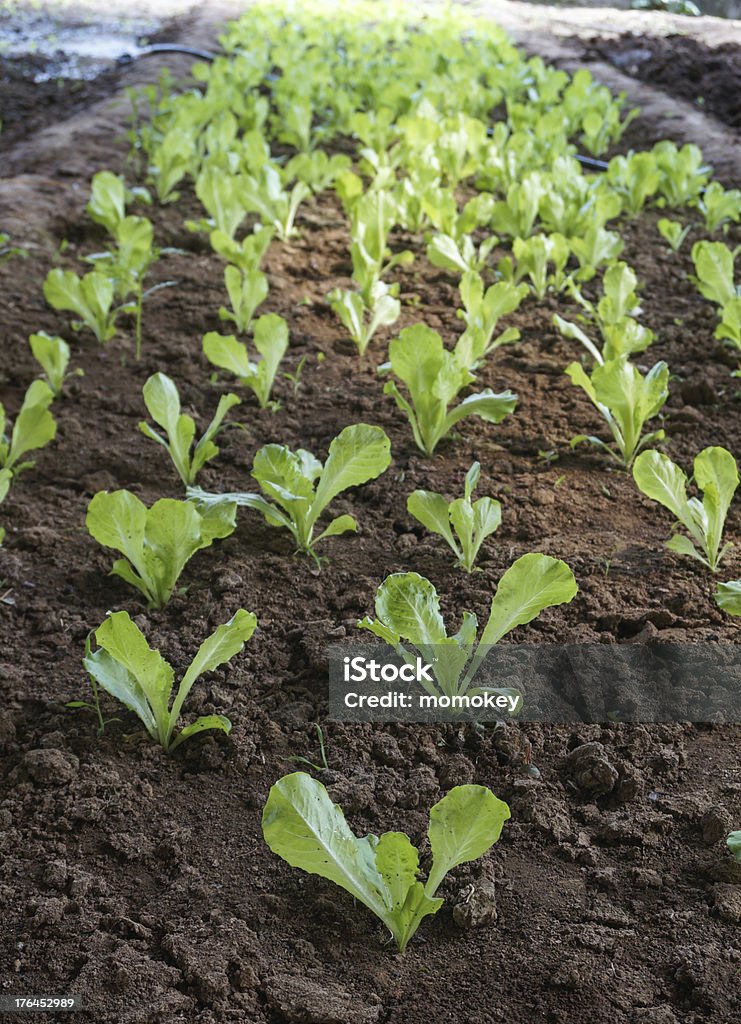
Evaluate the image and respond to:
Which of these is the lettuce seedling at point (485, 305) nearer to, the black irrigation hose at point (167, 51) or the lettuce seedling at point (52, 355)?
the lettuce seedling at point (52, 355)

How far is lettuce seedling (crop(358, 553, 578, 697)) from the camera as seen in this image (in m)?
1.75

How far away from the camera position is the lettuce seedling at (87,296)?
10.6ft

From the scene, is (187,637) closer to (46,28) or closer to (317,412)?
(317,412)

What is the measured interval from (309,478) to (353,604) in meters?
0.33

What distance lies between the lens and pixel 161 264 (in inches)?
164

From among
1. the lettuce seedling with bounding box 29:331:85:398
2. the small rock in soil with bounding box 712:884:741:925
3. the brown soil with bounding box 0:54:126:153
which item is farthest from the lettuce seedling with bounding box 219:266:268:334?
the brown soil with bounding box 0:54:126:153

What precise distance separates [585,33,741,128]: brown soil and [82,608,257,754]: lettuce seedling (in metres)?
6.48

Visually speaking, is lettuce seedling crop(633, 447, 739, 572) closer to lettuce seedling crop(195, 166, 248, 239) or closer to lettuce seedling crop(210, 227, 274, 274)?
lettuce seedling crop(210, 227, 274, 274)

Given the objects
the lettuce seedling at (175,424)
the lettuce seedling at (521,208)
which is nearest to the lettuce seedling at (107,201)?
the lettuce seedling at (521,208)

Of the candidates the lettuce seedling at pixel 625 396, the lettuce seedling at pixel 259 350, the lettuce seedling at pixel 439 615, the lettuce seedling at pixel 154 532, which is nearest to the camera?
the lettuce seedling at pixel 439 615

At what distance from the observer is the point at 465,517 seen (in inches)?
82.2

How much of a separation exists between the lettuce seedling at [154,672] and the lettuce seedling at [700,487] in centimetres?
93

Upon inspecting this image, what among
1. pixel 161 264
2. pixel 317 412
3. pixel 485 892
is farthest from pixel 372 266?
pixel 485 892

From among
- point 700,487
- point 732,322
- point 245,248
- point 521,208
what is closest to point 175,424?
point 700,487
